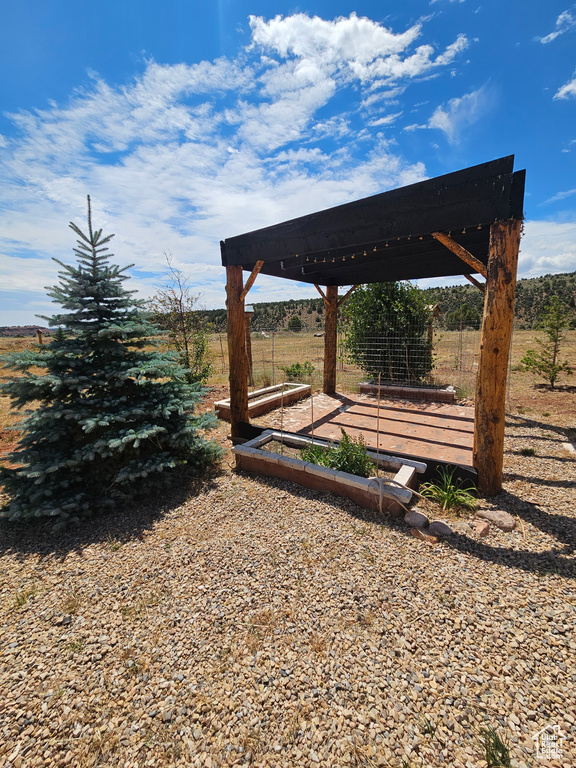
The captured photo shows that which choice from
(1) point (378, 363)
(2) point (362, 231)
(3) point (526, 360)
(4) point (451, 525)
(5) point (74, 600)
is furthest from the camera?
(1) point (378, 363)

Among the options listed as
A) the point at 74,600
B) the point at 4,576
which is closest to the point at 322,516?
the point at 74,600

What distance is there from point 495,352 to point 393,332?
574 centimetres

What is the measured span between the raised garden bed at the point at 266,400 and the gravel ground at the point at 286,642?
316 centimetres

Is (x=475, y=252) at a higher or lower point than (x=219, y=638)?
higher

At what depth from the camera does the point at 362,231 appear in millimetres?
3541

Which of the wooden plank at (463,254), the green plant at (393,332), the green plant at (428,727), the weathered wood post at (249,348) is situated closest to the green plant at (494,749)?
the green plant at (428,727)

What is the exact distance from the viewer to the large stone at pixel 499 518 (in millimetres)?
2832

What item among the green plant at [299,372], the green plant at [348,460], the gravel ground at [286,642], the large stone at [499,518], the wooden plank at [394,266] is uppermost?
the wooden plank at [394,266]

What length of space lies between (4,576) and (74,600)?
0.80m

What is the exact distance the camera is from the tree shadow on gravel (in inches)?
113

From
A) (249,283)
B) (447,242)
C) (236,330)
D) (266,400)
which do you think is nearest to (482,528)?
(447,242)

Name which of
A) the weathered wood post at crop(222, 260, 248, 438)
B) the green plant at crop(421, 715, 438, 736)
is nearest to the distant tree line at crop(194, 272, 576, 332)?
the weathered wood post at crop(222, 260, 248, 438)

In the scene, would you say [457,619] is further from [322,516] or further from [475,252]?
[475,252]

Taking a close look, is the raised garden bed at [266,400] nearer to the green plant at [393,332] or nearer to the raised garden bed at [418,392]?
the raised garden bed at [418,392]
